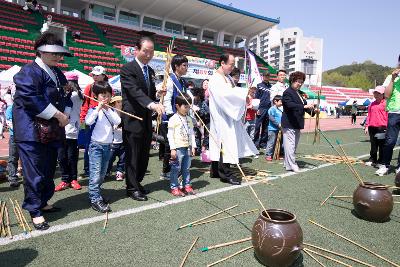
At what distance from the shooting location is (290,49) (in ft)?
344

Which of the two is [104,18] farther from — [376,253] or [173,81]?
[376,253]

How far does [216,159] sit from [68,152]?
2380 mm

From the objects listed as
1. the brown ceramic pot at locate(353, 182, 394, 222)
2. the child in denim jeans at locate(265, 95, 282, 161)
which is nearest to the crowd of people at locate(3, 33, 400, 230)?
the child in denim jeans at locate(265, 95, 282, 161)

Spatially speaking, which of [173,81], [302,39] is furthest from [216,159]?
[302,39]

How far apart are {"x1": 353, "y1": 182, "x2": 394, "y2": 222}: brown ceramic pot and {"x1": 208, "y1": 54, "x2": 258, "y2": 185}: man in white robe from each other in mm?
1940

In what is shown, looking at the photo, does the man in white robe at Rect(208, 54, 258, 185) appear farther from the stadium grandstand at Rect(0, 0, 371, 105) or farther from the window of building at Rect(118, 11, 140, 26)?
the window of building at Rect(118, 11, 140, 26)

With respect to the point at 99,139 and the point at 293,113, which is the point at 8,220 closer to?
the point at 99,139

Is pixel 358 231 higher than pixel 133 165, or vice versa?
pixel 133 165

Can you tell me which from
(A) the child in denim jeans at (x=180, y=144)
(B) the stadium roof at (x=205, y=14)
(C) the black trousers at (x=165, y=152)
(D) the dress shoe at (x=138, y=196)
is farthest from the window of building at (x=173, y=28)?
(D) the dress shoe at (x=138, y=196)

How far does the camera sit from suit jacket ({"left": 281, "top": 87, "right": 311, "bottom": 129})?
6.08m

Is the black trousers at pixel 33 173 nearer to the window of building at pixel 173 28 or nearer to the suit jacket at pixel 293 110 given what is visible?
the suit jacket at pixel 293 110

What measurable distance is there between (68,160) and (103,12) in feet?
90.0

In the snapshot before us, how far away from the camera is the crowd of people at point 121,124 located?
333 centimetres

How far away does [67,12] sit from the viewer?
2938cm
